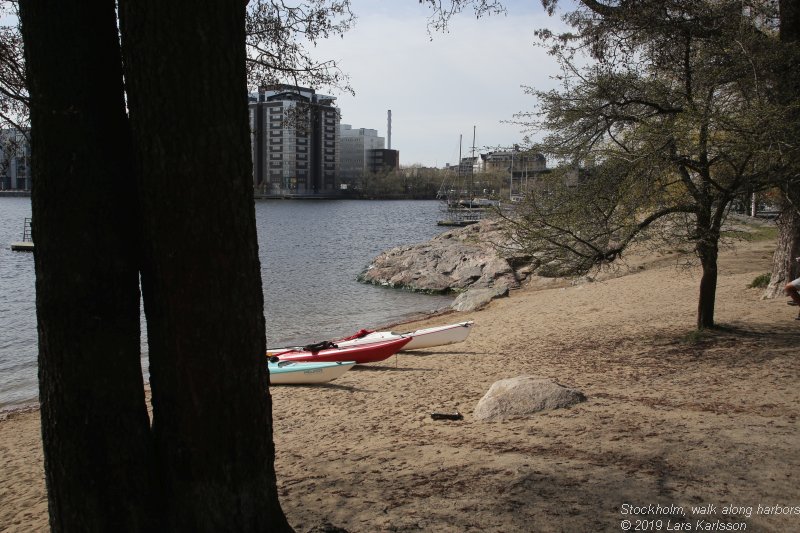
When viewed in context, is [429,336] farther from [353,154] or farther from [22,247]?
[353,154]

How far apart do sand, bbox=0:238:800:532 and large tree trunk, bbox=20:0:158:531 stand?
1.27 meters

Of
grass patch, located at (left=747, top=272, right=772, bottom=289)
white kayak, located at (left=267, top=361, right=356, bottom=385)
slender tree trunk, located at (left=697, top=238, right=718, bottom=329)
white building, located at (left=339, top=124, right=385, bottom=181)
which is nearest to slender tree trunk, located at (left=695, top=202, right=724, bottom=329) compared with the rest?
slender tree trunk, located at (left=697, top=238, right=718, bottom=329)

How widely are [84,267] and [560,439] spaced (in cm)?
411

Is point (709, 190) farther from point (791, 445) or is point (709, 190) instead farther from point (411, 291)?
point (411, 291)

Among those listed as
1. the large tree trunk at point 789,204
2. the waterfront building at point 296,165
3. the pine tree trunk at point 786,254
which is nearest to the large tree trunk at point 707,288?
the large tree trunk at point 789,204

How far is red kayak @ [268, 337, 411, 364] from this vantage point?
11203 millimetres

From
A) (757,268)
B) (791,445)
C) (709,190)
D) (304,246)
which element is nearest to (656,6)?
(709,190)

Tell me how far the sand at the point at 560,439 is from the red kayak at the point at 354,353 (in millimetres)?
214

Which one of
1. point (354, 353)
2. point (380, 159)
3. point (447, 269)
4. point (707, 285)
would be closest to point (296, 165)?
point (380, 159)

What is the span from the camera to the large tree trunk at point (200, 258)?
317 cm

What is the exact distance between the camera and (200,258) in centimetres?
322

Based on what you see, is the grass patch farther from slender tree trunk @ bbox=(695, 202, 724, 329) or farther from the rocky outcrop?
the rocky outcrop

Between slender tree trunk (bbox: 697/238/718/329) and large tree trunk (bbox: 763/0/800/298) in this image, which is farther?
slender tree trunk (bbox: 697/238/718/329)

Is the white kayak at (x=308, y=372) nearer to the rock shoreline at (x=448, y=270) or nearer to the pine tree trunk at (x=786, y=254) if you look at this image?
the pine tree trunk at (x=786, y=254)
